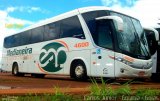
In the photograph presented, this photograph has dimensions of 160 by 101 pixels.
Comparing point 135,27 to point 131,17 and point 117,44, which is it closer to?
point 131,17

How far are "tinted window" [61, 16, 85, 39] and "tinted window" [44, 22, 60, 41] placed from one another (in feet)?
1.70

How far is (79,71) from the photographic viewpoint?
14820 mm

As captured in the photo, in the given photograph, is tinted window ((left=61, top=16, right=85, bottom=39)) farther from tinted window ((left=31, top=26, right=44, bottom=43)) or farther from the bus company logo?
tinted window ((left=31, top=26, right=44, bottom=43))

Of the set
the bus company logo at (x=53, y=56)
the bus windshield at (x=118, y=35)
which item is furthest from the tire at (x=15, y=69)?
the bus windshield at (x=118, y=35)

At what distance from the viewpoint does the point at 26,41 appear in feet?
69.2

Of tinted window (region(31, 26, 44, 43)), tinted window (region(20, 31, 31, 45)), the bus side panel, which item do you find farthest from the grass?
tinted window (region(20, 31, 31, 45))

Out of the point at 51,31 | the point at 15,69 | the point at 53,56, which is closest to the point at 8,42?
the point at 15,69

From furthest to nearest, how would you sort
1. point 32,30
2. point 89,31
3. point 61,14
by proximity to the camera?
point 32,30, point 61,14, point 89,31

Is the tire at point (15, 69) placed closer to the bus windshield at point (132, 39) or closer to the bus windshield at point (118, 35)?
the bus windshield at point (118, 35)

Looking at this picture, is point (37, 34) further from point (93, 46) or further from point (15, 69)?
point (93, 46)

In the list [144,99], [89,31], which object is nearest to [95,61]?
[89,31]

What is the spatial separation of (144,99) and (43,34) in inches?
541

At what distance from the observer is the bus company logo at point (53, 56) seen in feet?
53.2

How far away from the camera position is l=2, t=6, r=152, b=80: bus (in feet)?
43.8
